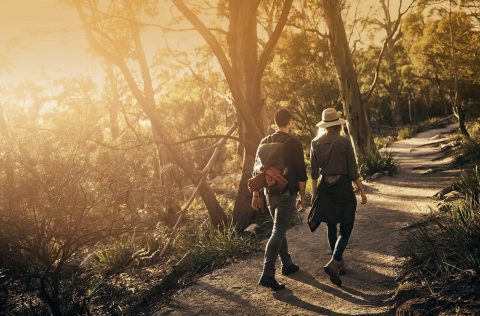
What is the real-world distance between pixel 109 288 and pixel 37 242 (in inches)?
72.1

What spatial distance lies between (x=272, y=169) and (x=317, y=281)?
1.48 meters

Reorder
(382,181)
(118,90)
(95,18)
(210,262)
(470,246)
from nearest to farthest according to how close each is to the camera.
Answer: (470,246) < (210,262) < (95,18) < (382,181) < (118,90)

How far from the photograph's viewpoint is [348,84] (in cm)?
1288

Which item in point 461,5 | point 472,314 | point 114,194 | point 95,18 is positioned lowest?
point 472,314

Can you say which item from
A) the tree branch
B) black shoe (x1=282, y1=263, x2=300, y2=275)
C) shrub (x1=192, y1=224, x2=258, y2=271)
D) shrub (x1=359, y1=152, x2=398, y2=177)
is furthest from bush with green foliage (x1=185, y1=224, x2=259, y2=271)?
shrub (x1=359, y1=152, x2=398, y2=177)

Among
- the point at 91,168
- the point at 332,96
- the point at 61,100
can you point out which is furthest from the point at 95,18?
the point at 61,100

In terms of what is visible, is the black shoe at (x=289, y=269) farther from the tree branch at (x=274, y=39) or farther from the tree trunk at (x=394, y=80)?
the tree trunk at (x=394, y=80)

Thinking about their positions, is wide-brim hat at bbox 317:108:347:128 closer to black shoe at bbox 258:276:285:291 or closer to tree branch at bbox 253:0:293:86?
black shoe at bbox 258:276:285:291

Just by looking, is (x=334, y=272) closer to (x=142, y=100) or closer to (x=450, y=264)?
(x=450, y=264)

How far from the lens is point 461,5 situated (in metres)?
18.6

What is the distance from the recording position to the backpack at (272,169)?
15.3 feet

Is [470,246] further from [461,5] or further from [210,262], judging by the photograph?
[461,5]

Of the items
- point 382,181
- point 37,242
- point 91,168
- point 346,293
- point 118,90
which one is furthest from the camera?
point 118,90

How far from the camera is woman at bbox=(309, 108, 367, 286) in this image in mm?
4589
